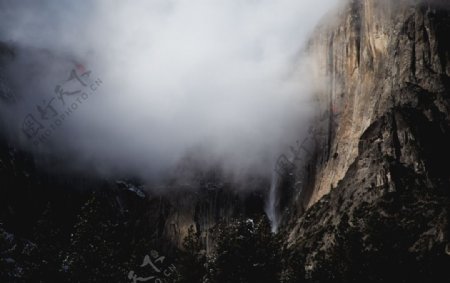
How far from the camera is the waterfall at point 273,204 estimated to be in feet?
525

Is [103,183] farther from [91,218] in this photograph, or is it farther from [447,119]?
[91,218]

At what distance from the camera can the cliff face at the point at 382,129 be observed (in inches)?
3976

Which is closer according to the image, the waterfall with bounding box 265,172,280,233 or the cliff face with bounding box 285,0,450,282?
the cliff face with bounding box 285,0,450,282

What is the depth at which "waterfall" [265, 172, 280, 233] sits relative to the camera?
160 metres

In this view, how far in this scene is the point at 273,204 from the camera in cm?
16575

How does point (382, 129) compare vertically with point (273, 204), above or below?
below

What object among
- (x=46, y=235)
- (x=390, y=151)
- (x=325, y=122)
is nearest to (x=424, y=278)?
(x=46, y=235)

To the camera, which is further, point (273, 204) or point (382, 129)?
point (273, 204)

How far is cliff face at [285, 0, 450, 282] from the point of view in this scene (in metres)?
101

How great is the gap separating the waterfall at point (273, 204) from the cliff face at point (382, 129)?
11.0 m

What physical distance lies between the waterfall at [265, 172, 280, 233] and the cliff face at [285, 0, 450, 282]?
11043 millimetres

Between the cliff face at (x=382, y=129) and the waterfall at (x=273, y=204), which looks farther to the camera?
the waterfall at (x=273, y=204)

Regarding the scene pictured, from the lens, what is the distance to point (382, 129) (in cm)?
11894

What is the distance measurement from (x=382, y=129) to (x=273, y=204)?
177 feet
